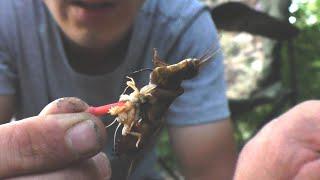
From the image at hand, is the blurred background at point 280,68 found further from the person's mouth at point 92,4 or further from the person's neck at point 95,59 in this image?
the person's mouth at point 92,4

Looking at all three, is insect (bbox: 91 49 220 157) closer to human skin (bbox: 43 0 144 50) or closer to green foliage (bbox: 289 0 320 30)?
human skin (bbox: 43 0 144 50)

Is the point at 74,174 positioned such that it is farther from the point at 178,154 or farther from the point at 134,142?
the point at 178,154

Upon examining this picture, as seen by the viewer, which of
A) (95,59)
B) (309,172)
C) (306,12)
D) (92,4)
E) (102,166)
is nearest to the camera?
(309,172)

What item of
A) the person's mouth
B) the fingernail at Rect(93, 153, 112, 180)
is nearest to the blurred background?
the person's mouth

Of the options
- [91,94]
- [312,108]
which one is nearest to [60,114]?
[312,108]

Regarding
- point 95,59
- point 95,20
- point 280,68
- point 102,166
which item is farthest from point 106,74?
point 280,68

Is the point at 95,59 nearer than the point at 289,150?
No

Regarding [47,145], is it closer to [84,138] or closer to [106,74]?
[84,138]
